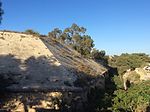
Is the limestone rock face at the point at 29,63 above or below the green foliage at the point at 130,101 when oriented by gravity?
above

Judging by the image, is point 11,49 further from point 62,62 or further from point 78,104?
point 78,104

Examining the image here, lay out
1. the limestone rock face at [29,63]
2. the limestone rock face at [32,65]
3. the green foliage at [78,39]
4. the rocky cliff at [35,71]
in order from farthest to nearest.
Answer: the green foliage at [78,39] < the limestone rock face at [29,63] < the limestone rock face at [32,65] < the rocky cliff at [35,71]

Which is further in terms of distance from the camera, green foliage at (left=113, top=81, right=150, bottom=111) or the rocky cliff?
green foliage at (left=113, top=81, right=150, bottom=111)

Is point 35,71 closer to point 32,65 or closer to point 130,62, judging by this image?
point 32,65

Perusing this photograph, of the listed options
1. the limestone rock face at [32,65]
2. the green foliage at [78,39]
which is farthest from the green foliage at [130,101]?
the green foliage at [78,39]

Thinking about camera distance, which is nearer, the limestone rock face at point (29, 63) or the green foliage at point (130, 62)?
the limestone rock face at point (29, 63)

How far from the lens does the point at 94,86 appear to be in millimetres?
32406

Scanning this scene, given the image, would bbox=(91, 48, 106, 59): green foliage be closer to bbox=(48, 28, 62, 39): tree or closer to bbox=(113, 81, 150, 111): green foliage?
bbox=(48, 28, 62, 39): tree

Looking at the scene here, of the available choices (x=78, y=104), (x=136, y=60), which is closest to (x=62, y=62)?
(x=78, y=104)

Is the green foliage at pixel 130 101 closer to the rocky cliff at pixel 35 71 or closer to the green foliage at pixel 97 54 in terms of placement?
the rocky cliff at pixel 35 71

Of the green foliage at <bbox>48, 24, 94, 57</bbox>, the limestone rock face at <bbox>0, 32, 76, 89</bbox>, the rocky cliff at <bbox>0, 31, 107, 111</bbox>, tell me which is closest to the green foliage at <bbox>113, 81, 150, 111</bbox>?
the rocky cliff at <bbox>0, 31, 107, 111</bbox>

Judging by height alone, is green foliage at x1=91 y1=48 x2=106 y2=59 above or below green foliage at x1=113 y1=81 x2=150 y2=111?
above

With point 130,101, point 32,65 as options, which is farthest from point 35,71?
point 130,101

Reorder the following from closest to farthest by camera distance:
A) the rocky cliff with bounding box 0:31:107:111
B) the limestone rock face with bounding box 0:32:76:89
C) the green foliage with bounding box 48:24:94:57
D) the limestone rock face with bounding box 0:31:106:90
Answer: the rocky cliff with bounding box 0:31:107:111 → the limestone rock face with bounding box 0:31:106:90 → the limestone rock face with bounding box 0:32:76:89 → the green foliage with bounding box 48:24:94:57
